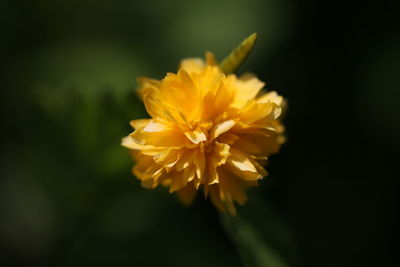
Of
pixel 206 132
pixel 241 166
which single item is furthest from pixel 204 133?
pixel 241 166

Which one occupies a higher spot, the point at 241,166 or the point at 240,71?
the point at 240,71

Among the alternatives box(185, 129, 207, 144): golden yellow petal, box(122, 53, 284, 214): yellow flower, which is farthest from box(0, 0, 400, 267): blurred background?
box(185, 129, 207, 144): golden yellow petal

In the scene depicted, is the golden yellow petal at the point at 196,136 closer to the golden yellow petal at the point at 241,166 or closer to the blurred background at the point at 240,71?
the golden yellow petal at the point at 241,166

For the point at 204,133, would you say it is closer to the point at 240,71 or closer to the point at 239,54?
the point at 239,54

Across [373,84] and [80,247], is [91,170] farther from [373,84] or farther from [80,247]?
[373,84]

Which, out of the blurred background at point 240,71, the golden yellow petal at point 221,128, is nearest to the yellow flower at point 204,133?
the golden yellow petal at point 221,128

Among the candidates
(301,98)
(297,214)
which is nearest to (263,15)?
(301,98)
